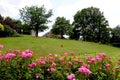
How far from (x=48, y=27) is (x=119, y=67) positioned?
39.6 metres

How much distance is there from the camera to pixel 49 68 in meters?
6.85

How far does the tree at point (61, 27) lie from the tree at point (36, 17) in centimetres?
269

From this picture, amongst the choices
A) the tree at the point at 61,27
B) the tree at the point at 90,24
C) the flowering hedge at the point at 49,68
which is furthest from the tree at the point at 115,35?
the flowering hedge at the point at 49,68

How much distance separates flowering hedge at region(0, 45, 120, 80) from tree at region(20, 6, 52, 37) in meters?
38.5

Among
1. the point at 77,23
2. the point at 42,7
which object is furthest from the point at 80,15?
the point at 42,7

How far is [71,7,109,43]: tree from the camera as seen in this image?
52.2 meters

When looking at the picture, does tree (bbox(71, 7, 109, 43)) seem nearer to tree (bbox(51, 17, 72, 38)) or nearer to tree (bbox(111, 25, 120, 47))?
tree (bbox(111, 25, 120, 47))

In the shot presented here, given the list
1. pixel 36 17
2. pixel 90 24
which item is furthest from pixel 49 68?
pixel 90 24

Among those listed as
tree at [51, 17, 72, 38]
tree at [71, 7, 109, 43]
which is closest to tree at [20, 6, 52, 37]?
tree at [51, 17, 72, 38]

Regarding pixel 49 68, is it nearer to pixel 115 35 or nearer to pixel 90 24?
pixel 115 35

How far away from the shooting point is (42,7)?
47156mm

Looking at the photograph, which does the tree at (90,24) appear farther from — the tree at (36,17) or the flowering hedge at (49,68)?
the flowering hedge at (49,68)

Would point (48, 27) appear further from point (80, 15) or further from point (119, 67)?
point (119, 67)

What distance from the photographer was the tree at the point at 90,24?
171ft
